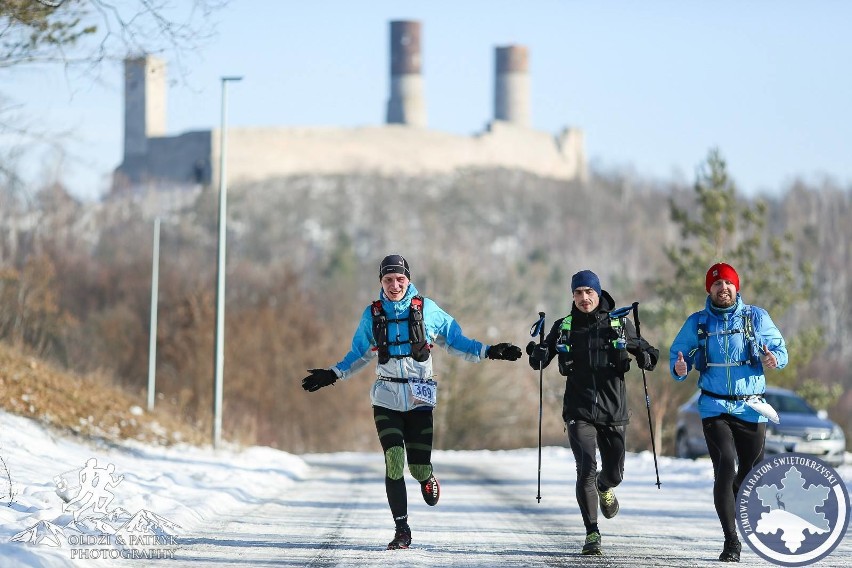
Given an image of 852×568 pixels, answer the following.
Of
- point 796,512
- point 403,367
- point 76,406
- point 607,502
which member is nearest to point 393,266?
point 403,367

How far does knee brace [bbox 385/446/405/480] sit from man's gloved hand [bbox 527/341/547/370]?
3.75 feet

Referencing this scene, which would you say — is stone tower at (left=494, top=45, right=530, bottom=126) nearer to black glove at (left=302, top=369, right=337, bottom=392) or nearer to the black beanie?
black glove at (left=302, top=369, right=337, bottom=392)

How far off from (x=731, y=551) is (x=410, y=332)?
8.89ft

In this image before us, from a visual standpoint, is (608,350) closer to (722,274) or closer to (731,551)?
(722,274)

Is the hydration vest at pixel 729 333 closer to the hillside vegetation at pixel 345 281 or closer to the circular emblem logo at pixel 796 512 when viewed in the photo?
the circular emblem logo at pixel 796 512

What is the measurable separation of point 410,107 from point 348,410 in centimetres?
8714

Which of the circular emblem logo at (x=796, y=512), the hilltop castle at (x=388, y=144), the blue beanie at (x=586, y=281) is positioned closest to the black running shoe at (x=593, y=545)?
the circular emblem logo at (x=796, y=512)

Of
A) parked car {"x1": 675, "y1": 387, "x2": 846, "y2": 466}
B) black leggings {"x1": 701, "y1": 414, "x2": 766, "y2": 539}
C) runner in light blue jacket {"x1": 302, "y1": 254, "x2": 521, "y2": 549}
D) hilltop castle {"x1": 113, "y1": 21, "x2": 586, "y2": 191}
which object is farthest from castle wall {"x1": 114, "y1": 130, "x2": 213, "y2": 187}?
black leggings {"x1": 701, "y1": 414, "x2": 766, "y2": 539}

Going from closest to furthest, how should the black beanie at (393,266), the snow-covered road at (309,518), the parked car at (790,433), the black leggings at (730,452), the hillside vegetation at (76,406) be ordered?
1. the snow-covered road at (309,518)
2. the black leggings at (730,452)
3. the black beanie at (393,266)
4. the hillside vegetation at (76,406)
5. the parked car at (790,433)

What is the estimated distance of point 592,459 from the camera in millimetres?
11367

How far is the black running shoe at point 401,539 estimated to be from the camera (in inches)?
451

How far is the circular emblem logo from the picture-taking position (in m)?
10.3

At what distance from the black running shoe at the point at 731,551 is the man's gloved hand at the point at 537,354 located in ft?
5.98

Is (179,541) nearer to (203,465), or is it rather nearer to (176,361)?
(203,465)
